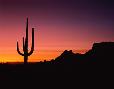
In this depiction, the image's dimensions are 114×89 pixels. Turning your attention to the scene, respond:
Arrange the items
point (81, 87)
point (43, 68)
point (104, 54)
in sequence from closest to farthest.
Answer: point (81, 87), point (104, 54), point (43, 68)

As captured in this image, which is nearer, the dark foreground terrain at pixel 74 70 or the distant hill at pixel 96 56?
the dark foreground terrain at pixel 74 70

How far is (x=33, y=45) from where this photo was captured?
71.8 ft

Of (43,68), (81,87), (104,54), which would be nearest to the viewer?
(81,87)

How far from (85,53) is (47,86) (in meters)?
5.57

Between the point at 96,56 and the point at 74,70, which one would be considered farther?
the point at 96,56

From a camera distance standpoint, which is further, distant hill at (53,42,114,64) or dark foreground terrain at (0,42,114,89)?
distant hill at (53,42,114,64)

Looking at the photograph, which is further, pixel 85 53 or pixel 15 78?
pixel 85 53

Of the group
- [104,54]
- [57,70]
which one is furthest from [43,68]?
[104,54]

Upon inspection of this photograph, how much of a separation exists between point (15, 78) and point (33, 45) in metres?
2.96

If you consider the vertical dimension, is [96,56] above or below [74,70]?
above

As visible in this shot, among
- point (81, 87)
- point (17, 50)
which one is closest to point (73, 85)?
point (81, 87)

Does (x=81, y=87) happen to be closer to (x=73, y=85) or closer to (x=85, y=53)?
(x=73, y=85)

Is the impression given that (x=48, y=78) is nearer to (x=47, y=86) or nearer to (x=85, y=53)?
(x=47, y=86)

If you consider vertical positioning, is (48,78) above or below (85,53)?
below
